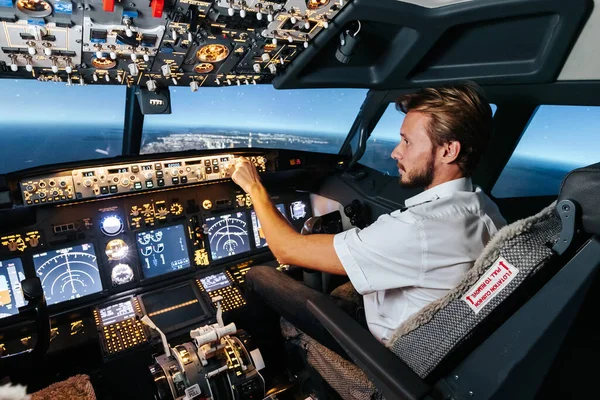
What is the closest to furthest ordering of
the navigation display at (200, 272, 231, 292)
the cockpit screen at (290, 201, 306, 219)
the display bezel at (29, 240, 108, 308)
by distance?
the display bezel at (29, 240, 108, 308) < the navigation display at (200, 272, 231, 292) < the cockpit screen at (290, 201, 306, 219)

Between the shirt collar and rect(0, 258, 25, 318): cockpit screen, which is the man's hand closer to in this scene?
the shirt collar

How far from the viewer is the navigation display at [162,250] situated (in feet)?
8.59

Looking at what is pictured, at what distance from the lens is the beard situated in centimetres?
144

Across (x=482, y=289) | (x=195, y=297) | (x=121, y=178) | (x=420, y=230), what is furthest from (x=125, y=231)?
(x=482, y=289)

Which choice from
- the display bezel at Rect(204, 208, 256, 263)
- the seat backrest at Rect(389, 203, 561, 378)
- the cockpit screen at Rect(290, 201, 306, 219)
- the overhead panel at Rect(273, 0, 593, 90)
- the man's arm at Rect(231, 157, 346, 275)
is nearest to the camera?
the seat backrest at Rect(389, 203, 561, 378)

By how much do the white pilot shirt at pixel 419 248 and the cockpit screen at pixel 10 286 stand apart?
1989mm

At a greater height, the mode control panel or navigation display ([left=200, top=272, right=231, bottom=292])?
the mode control panel

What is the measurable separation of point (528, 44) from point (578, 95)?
39 centimetres

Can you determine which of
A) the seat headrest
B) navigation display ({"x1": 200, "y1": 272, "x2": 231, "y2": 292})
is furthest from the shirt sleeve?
navigation display ({"x1": 200, "y1": 272, "x2": 231, "y2": 292})

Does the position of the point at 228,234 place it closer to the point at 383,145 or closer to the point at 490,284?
the point at 383,145

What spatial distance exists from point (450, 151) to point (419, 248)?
426 mm

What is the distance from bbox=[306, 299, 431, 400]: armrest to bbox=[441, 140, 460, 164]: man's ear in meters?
0.68

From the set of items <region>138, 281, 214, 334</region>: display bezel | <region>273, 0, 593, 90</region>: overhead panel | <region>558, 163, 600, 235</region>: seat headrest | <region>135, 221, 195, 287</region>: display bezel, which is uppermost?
<region>273, 0, 593, 90</region>: overhead panel

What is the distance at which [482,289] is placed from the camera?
0.97 m
